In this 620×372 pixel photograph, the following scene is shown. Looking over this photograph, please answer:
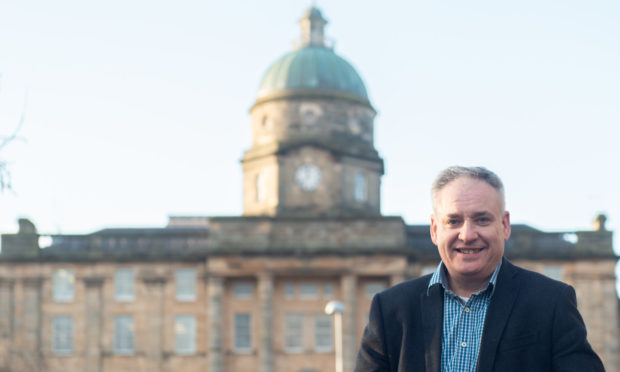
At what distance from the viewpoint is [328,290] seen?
2207 inches

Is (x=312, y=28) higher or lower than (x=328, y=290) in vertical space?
higher

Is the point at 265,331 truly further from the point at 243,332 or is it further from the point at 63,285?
the point at 63,285

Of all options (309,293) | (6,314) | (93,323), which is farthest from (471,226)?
(6,314)

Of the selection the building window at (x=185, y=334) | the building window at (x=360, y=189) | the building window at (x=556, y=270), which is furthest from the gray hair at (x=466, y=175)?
the building window at (x=360, y=189)

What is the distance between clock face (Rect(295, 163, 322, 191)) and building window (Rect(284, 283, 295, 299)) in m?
5.98

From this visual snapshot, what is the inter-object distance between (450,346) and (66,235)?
55.8 meters

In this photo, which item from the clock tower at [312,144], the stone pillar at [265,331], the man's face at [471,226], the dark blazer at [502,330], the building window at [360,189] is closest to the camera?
the dark blazer at [502,330]

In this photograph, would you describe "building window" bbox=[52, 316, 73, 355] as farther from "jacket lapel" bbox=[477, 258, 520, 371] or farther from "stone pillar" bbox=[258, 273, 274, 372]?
"jacket lapel" bbox=[477, 258, 520, 371]

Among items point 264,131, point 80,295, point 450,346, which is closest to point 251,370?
point 80,295

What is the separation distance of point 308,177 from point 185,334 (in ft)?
36.0

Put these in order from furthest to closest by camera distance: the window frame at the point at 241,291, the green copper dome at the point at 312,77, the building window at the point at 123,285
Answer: the green copper dome at the point at 312,77 → the building window at the point at 123,285 → the window frame at the point at 241,291

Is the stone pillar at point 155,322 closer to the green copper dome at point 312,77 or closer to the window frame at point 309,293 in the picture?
the window frame at point 309,293

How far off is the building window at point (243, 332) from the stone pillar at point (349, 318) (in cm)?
493

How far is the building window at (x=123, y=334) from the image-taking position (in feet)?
184
